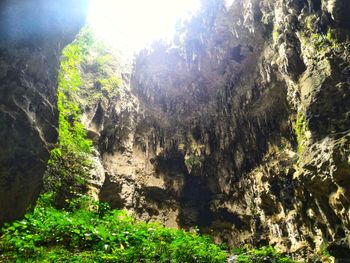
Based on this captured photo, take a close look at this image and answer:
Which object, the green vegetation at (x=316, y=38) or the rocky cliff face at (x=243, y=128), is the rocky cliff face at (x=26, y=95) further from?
the green vegetation at (x=316, y=38)

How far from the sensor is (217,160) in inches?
724

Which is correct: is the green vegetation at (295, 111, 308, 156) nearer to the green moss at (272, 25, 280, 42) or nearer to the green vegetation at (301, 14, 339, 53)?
the green vegetation at (301, 14, 339, 53)

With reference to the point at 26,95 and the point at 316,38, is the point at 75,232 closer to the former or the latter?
the point at 26,95

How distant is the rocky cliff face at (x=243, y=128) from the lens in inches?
398

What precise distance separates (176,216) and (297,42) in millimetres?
11581

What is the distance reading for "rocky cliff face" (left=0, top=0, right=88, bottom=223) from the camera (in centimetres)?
475

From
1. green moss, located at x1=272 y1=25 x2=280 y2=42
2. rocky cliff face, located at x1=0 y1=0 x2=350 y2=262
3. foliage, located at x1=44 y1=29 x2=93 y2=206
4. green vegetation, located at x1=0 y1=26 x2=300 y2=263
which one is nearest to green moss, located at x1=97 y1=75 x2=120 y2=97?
rocky cliff face, located at x1=0 y1=0 x2=350 y2=262

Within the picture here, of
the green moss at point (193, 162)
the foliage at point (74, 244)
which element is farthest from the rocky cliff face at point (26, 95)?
the green moss at point (193, 162)

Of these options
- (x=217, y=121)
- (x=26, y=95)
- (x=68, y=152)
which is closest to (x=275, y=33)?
(x=217, y=121)

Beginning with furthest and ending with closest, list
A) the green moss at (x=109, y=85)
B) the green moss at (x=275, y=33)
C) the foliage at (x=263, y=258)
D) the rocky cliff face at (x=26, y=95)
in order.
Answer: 1. the green moss at (x=109, y=85)
2. the green moss at (x=275, y=33)
3. the foliage at (x=263, y=258)
4. the rocky cliff face at (x=26, y=95)

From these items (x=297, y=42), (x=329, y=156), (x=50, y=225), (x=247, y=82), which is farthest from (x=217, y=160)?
(x=50, y=225)

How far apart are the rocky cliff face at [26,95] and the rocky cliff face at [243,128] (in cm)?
797

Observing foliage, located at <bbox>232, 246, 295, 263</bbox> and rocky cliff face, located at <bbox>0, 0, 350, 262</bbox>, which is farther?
foliage, located at <bbox>232, 246, 295, 263</bbox>

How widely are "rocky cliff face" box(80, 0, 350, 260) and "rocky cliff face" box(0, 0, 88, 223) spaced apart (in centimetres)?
797
